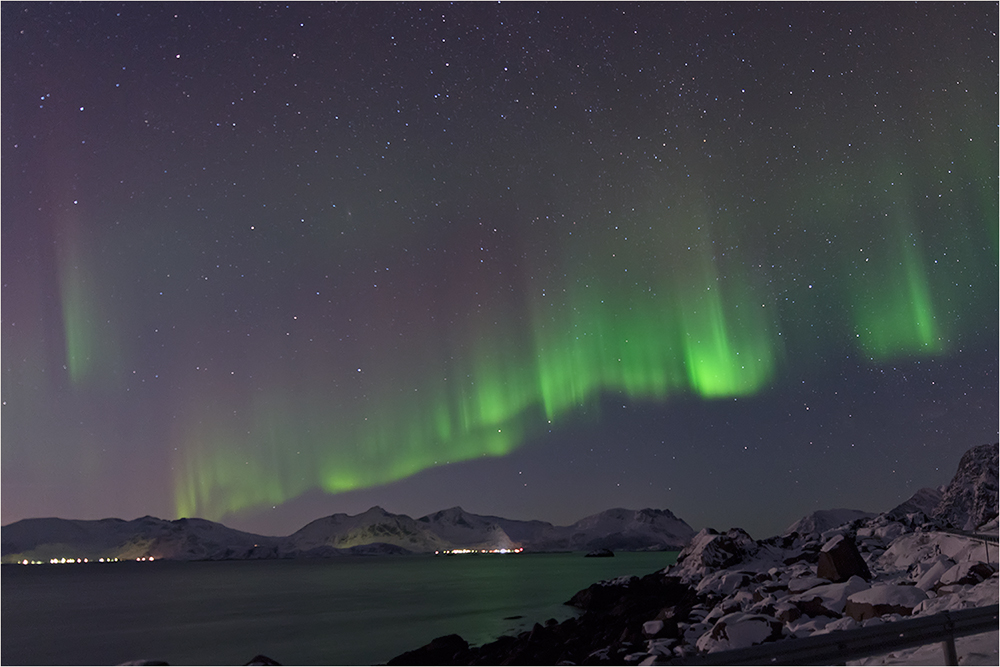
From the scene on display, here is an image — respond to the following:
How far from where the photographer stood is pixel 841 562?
22.4m

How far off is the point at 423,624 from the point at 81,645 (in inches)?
890

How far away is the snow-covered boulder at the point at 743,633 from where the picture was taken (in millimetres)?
14820

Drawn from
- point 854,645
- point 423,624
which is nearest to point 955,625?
point 854,645

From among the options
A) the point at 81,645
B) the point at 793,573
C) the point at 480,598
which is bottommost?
the point at 480,598

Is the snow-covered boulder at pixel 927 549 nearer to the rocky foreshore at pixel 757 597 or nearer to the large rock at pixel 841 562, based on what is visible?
the rocky foreshore at pixel 757 597

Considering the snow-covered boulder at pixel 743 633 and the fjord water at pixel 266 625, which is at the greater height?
the snow-covered boulder at pixel 743 633

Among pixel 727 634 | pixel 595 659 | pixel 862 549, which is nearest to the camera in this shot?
pixel 727 634

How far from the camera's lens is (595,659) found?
754 inches

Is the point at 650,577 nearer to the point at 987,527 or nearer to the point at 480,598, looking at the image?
the point at 987,527

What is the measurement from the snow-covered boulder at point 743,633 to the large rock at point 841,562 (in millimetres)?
8158

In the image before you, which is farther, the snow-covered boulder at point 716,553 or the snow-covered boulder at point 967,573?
the snow-covered boulder at point 716,553

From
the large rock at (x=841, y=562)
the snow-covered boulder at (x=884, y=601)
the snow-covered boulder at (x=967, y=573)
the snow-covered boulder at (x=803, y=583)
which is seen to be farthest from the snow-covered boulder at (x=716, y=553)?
the snow-covered boulder at (x=884, y=601)

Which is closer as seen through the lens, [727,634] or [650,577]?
[727,634]

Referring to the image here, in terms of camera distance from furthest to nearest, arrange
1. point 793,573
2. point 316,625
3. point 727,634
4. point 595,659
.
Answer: point 316,625 < point 793,573 < point 595,659 < point 727,634
